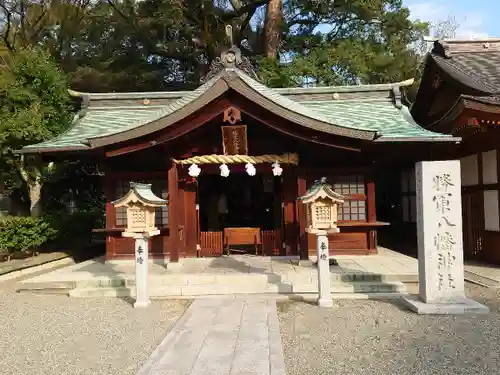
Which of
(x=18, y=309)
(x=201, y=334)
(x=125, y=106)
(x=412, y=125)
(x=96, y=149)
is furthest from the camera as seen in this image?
(x=125, y=106)

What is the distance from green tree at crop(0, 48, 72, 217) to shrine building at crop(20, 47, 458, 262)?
1471mm

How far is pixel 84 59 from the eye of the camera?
74.5 feet

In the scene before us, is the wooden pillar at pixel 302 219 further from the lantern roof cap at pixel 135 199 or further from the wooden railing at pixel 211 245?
the lantern roof cap at pixel 135 199

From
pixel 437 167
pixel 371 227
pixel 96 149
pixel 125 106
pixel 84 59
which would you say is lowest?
pixel 371 227

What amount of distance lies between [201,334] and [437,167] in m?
4.44

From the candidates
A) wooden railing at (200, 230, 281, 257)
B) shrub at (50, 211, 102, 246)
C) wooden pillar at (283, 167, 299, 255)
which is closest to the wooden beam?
wooden pillar at (283, 167, 299, 255)

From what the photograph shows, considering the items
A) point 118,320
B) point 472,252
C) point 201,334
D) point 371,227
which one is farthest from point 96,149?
point 472,252

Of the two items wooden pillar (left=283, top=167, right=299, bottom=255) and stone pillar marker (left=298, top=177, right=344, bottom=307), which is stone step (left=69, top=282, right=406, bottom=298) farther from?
wooden pillar (left=283, top=167, right=299, bottom=255)

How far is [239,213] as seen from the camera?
627 inches

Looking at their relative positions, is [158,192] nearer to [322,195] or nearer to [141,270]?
[141,270]

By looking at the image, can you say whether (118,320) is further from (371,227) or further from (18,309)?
(371,227)

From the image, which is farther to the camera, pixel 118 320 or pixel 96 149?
pixel 96 149

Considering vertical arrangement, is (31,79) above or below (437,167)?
above

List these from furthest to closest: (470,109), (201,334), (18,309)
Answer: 1. (470,109)
2. (18,309)
3. (201,334)
